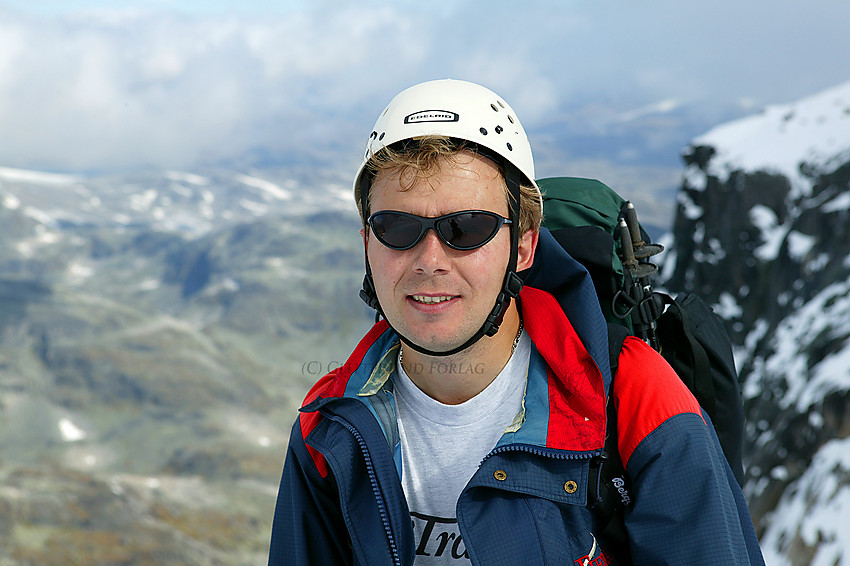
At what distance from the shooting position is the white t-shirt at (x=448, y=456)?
416 cm

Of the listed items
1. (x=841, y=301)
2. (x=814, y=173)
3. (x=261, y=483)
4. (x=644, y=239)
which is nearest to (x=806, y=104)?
(x=814, y=173)

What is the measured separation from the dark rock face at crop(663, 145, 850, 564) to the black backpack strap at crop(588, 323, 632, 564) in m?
9.85

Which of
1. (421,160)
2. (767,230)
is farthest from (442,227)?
(767,230)

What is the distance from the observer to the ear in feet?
15.0

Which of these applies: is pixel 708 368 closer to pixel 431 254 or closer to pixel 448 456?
pixel 448 456

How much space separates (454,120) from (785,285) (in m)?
46.8

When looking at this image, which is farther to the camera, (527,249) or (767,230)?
(767,230)

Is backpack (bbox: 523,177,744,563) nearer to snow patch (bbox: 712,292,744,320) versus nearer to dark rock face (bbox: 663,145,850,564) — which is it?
dark rock face (bbox: 663,145,850,564)

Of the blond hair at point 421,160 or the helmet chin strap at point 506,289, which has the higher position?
the blond hair at point 421,160

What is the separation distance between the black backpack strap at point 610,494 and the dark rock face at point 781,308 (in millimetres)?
9853

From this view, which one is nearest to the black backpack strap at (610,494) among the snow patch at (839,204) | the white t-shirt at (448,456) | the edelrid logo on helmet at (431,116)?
the white t-shirt at (448,456)

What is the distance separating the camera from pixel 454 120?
425 cm

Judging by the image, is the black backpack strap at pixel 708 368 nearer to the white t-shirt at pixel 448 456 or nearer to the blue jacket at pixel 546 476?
the blue jacket at pixel 546 476

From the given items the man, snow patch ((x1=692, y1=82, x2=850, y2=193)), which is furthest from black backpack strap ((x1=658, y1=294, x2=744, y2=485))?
snow patch ((x1=692, y1=82, x2=850, y2=193))
